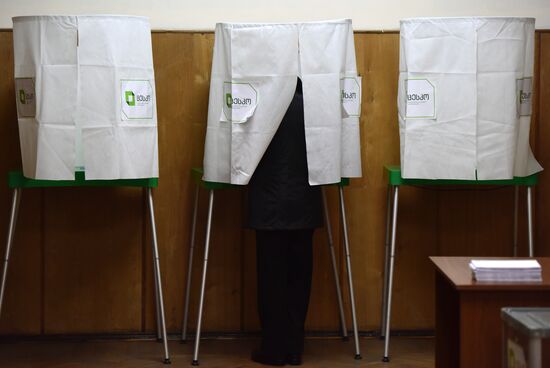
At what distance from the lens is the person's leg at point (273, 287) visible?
164 inches

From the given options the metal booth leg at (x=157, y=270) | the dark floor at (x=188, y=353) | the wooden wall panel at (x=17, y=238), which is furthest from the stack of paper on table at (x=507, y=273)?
the wooden wall panel at (x=17, y=238)

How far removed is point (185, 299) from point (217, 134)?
0.95 m

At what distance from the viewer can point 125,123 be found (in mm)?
4055

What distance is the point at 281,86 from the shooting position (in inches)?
161

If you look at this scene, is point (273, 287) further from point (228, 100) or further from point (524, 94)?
point (524, 94)

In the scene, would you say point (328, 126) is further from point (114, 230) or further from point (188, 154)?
point (114, 230)

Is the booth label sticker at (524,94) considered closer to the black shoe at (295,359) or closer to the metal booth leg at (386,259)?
the metal booth leg at (386,259)

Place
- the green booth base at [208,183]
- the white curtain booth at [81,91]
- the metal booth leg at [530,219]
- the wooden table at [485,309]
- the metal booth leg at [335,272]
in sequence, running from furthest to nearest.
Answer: the metal booth leg at [335,272]
the metal booth leg at [530,219]
the green booth base at [208,183]
the white curtain booth at [81,91]
the wooden table at [485,309]

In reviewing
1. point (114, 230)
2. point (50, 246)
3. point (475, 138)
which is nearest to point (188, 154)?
point (114, 230)

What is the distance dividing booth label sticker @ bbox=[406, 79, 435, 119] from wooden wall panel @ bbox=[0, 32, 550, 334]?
1.58ft

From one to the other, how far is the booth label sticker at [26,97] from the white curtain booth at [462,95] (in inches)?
63.4

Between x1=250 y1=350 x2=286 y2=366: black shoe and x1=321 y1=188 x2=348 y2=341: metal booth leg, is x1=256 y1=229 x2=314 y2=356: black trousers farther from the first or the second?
x1=321 y1=188 x2=348 y2=341: metal booth leg

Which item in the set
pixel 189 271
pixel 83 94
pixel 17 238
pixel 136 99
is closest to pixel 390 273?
pixel 189 271

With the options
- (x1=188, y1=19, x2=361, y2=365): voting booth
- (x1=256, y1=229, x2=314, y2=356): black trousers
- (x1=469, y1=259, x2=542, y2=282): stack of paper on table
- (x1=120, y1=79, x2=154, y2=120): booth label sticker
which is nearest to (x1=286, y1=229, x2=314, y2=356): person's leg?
(x1=256, y1=229, x2=314, y2=356): black trousers
